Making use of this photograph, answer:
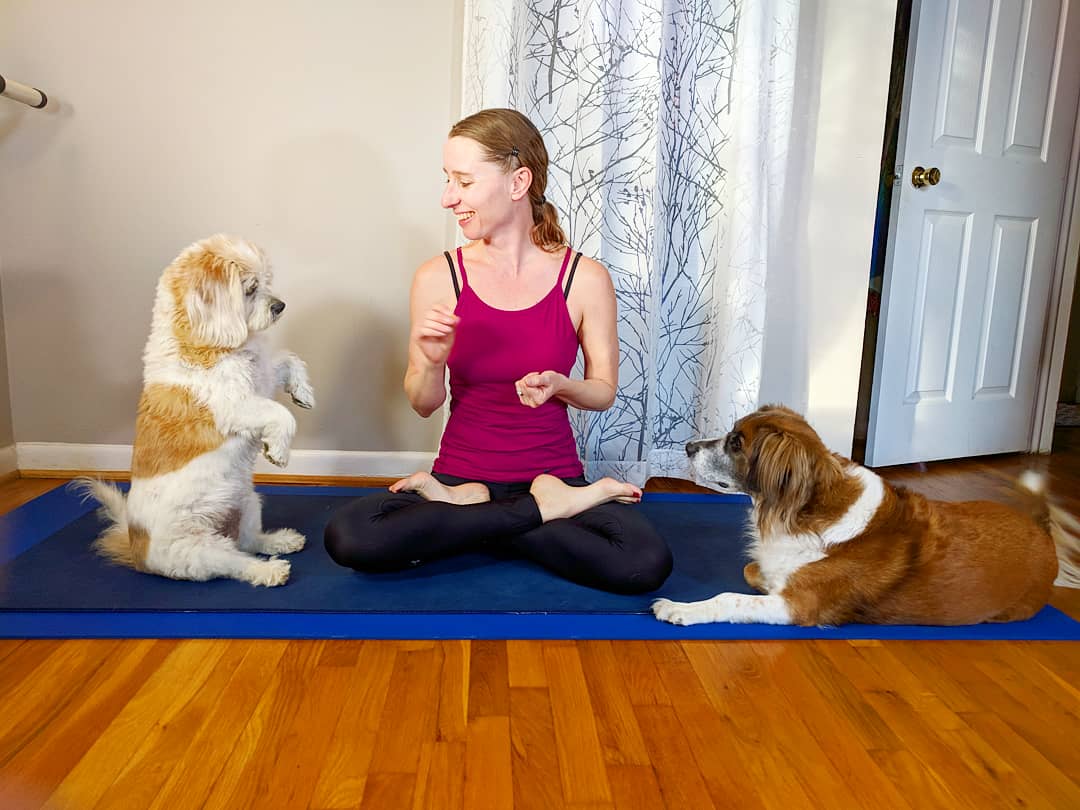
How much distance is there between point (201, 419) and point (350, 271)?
103cm

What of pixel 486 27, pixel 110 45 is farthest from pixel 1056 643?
pixel 110 45

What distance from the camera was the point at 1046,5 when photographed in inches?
113

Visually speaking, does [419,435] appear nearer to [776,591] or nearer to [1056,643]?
[776,591]

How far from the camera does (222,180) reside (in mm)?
2414

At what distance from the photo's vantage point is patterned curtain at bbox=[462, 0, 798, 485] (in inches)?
88.3

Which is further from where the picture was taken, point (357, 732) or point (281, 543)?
point (281, 543)

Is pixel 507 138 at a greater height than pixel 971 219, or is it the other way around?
pixel 507 138

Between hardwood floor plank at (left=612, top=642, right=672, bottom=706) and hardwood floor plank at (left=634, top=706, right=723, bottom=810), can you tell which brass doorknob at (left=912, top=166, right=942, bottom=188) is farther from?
hardwood floor plank at (left=634, top=706, right=723, bottom=810)

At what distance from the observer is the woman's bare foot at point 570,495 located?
1699mm

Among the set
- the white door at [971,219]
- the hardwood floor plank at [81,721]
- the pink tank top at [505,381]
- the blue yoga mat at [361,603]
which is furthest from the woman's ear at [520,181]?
the white door at [971,219]

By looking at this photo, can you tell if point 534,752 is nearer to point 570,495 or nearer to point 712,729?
point 712,729

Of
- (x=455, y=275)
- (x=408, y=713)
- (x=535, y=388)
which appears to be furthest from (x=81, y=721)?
(x=455, y=275)

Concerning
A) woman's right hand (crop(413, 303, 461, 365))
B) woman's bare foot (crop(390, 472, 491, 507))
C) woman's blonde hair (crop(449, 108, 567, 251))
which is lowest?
woman's bare foot (crop(390, 472, 491, 507))

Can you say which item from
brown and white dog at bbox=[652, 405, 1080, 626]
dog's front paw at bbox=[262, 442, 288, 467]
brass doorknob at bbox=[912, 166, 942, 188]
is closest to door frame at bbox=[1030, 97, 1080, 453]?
brass doorknob at bbox=[912, 166, 942, 188]
